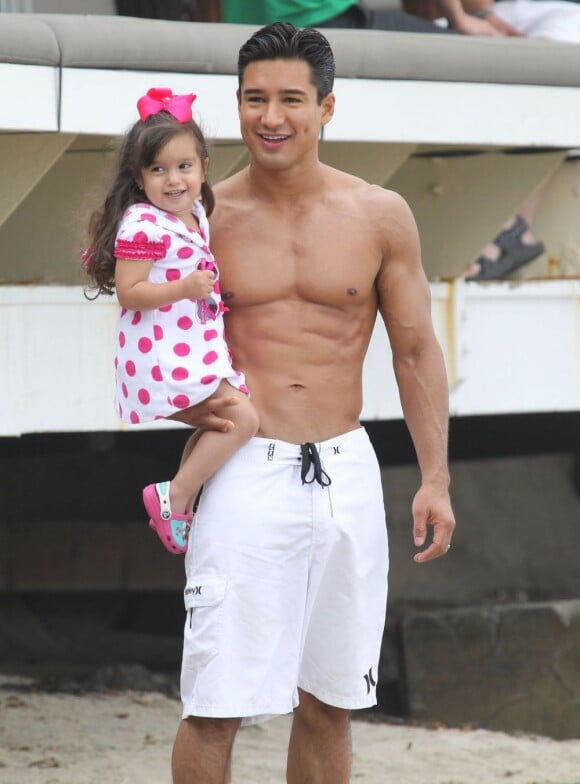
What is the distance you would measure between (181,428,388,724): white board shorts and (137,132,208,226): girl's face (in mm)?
629

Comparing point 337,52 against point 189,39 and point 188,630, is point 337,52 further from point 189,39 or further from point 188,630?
point 188,630

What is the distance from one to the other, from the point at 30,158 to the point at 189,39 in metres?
0.68

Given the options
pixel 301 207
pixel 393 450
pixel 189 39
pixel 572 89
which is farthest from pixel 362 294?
pixel 393 450

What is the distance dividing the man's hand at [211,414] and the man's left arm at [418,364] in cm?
53

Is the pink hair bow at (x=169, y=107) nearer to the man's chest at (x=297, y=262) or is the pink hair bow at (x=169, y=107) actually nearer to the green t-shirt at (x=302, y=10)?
the man's chest at (x=297, y=262)

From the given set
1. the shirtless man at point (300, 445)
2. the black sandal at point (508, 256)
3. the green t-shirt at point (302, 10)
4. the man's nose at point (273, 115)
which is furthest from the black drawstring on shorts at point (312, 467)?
the black sandal at point (508, 256)

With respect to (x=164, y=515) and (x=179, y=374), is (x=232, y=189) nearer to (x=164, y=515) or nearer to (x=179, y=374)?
(x=179, y=374)

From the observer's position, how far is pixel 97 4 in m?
7.46

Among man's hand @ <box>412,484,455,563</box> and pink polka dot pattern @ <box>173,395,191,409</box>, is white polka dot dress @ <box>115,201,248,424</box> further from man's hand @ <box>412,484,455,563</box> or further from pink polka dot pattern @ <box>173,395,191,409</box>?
man's hand @ <box>412,484,455,563</box>

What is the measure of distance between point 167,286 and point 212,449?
0.42 meters

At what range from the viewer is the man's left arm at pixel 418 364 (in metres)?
3.88

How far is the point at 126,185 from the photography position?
3641 millimetres

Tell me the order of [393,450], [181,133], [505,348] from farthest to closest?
[393,450] < [505,348] < [181,133]

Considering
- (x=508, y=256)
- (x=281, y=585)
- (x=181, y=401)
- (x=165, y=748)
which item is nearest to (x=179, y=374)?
(x=181, y=401)
